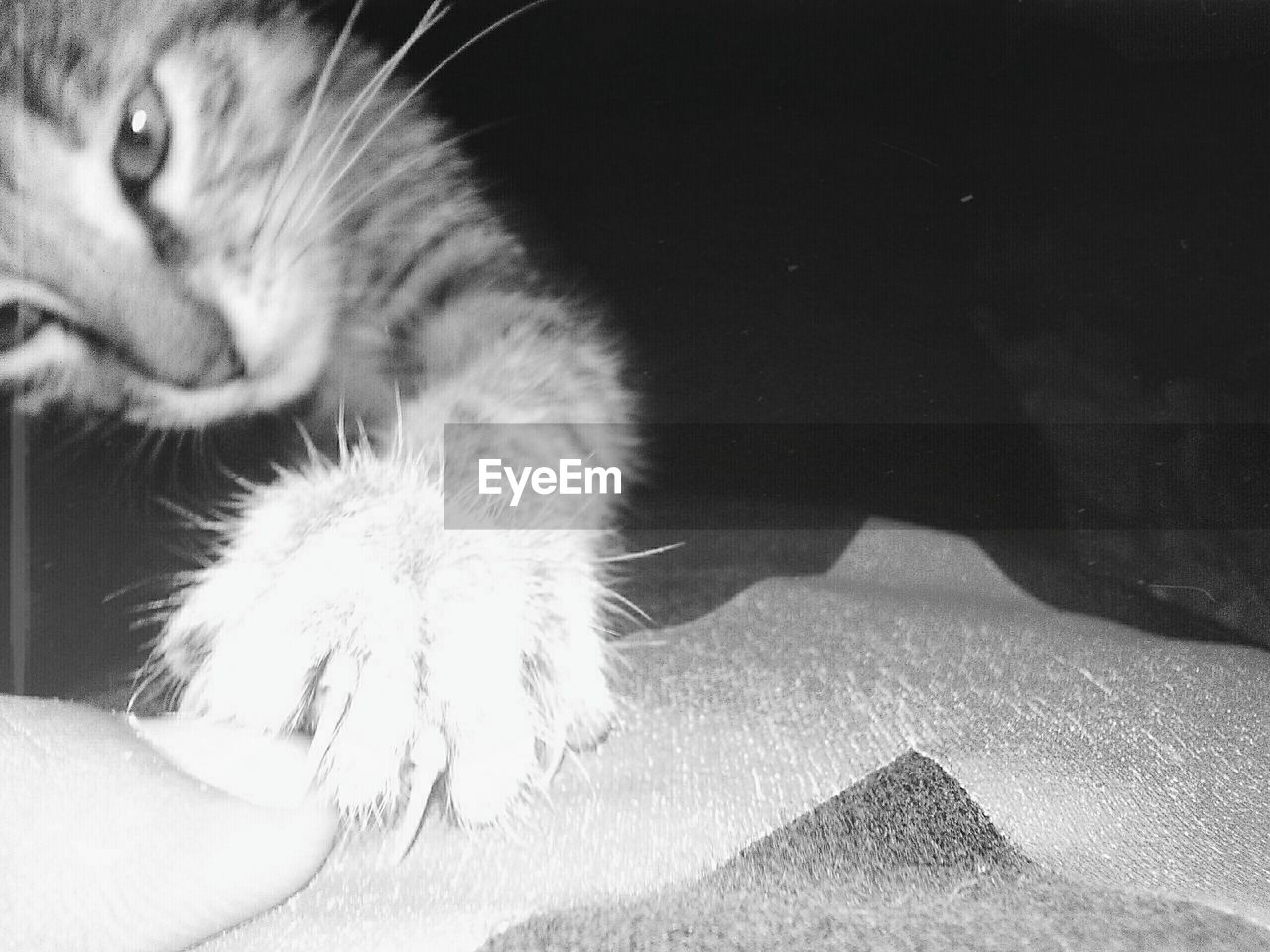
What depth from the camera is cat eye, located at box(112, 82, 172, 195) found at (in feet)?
1.42

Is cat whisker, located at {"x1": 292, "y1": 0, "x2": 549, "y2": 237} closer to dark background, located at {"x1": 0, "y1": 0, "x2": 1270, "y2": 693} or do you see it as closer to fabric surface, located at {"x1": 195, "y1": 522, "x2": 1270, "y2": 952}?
dark background, located at {"x1": 0, "y1": 0, "x2": 1270, "y2": 693}

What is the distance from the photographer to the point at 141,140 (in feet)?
1.44

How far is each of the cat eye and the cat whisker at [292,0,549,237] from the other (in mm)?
65

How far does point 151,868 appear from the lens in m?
0.30

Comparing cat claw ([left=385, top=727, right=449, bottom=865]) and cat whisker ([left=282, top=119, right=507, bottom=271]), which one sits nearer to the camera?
cat claw ([left=385, top=727, right=449, bottom=865])

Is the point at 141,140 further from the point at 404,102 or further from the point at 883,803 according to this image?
the point at 883,803

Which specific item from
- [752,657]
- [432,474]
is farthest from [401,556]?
[752,657]

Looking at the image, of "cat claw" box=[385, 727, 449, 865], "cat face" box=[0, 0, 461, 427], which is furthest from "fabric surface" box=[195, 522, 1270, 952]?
"cat face" box=[0, 0, 461, 427]

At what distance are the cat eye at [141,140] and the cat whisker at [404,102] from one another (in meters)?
0.06

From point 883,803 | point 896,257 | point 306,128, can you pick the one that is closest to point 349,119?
point 306,128

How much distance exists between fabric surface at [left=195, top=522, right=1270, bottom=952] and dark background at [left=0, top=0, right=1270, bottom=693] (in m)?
0.05

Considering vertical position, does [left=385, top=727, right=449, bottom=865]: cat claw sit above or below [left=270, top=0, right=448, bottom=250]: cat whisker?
below

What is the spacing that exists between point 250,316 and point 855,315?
0.89 feet

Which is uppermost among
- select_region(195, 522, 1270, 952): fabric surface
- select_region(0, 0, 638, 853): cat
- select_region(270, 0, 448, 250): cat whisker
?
select_region(270, 0, 448, 250): cat whisker
